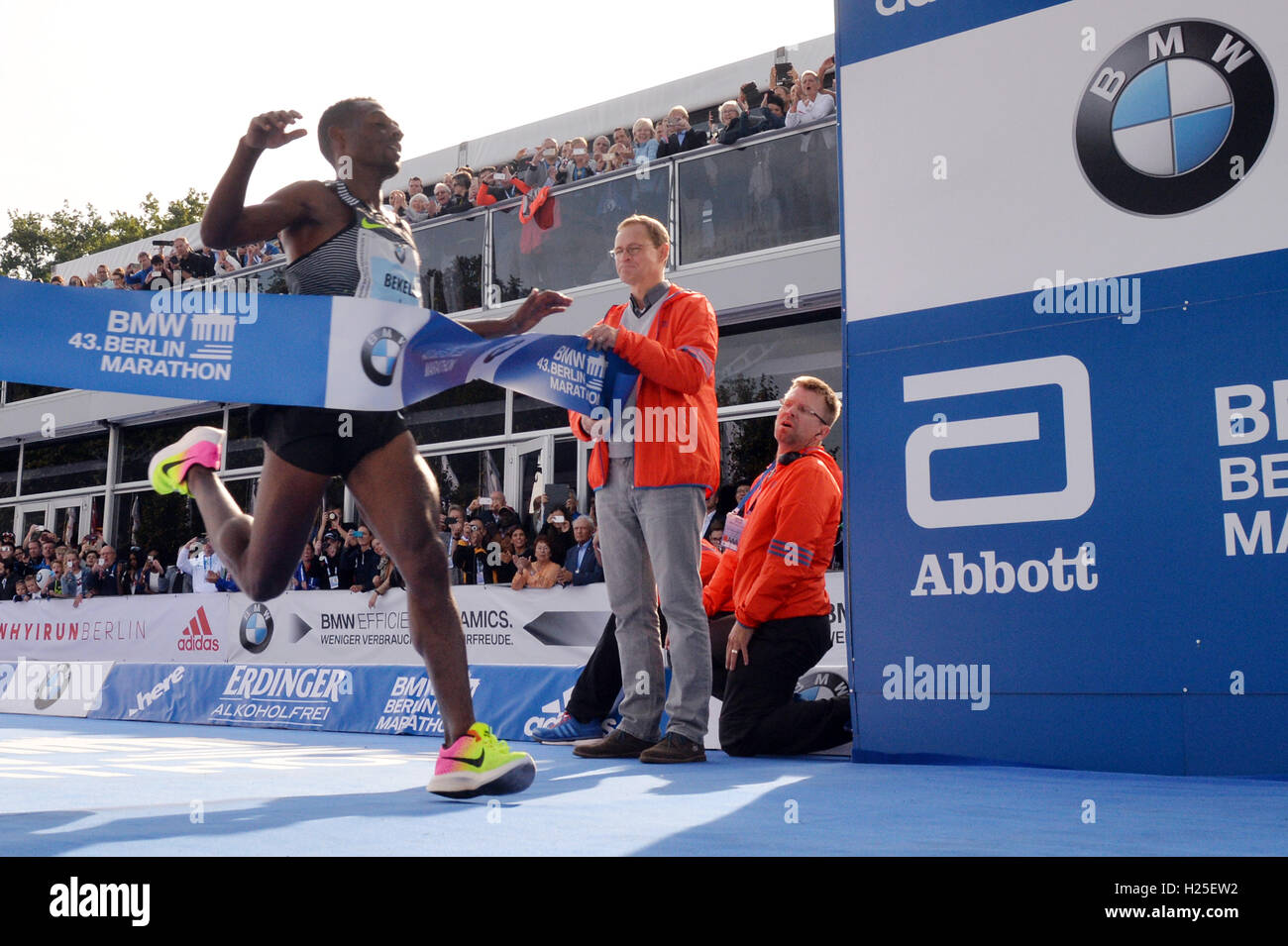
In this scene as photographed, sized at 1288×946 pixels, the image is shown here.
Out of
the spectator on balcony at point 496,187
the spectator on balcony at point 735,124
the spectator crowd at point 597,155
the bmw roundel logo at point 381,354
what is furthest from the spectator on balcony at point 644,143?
the bmw roundel logo at point 381,354

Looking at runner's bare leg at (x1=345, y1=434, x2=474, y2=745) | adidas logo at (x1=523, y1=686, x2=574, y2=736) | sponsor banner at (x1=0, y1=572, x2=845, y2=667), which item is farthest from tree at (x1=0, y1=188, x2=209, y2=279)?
runner's bare leg at (x1=345, y1=434, x2=474, y2=745)

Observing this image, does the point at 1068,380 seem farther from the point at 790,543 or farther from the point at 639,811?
the point at 639,811

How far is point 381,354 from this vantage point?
3178 mm

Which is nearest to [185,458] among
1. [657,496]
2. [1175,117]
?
[657,496]

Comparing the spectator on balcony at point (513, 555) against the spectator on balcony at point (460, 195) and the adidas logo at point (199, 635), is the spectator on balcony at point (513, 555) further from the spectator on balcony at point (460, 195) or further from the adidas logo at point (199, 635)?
the spectator on balcony at point (460, 195)

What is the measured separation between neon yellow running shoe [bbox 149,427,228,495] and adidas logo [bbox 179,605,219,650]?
9300mm

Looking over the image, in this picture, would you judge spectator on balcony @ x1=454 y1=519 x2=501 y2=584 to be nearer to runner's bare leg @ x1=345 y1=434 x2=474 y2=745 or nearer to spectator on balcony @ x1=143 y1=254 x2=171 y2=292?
spectator on balcony @ x1=143 y1=254 x2=171 y2=292

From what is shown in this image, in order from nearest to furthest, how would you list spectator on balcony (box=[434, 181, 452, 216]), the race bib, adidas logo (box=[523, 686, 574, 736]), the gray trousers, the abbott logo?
the abbott logo → the gray trousers → the race bib → adidas logo (box=[523, 686, 574, 736]) → spectator on balcony (box=[434, 181, 452, 216])

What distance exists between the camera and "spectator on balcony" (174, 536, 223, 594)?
13367mm

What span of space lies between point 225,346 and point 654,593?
7.47 feet

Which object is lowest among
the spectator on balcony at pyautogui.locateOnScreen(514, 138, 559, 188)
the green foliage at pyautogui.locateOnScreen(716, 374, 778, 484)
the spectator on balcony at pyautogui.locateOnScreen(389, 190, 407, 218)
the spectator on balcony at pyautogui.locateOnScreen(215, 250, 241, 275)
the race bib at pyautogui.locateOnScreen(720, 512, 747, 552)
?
the race bib at pyautogui.locateOnScreen(720, 512, 747, 552)

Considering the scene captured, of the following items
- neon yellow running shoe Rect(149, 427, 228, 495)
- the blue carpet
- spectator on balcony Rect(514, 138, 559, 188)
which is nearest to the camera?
the blue carpet

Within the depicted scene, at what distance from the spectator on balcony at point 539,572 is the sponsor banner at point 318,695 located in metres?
2.13
